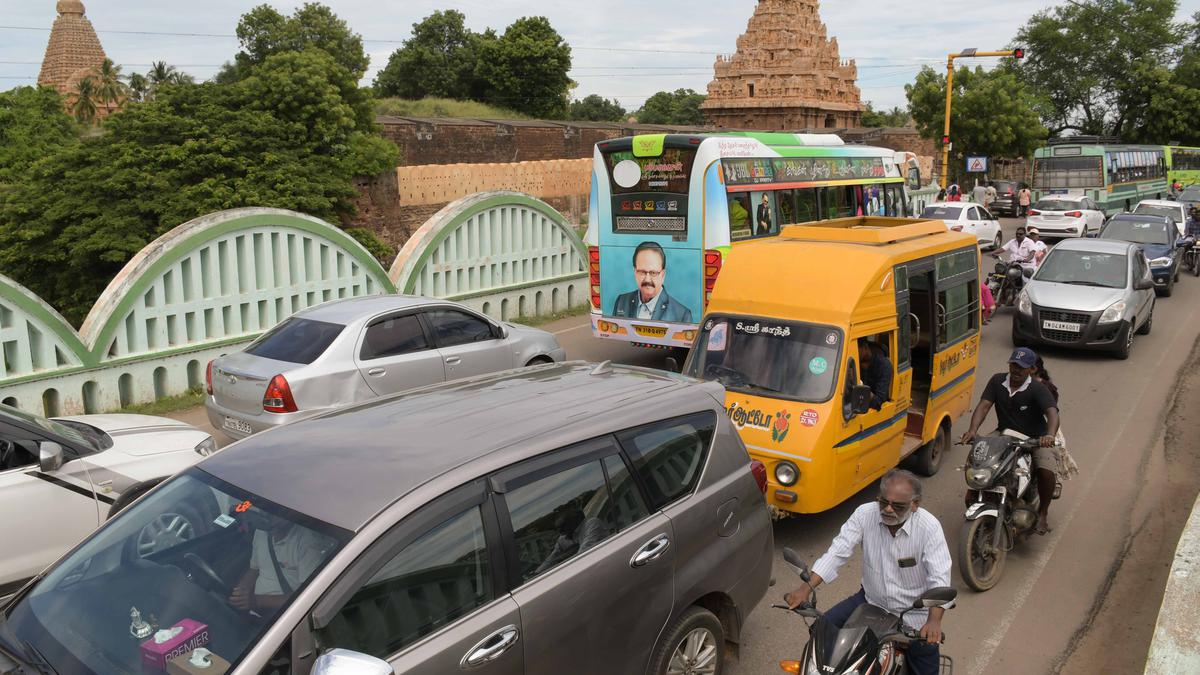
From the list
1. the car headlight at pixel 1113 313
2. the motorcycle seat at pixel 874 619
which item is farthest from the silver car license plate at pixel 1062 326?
the motorcycle seat at pixel 874 619

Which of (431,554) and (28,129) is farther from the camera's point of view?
(28,129)

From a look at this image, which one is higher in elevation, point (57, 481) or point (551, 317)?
point (57, 481)

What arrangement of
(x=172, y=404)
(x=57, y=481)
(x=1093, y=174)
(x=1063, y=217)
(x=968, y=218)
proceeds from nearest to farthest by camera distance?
(x=57, y=481) < (x=172, y=404) < (x=968, y=218) < (x=1063, y=217) < (x=1093, y=174)

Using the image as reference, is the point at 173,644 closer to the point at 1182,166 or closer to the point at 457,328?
the point at 457,328

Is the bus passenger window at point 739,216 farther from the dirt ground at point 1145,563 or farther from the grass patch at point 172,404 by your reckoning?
the grass patch at point 172,404

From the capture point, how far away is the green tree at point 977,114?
1785 inches

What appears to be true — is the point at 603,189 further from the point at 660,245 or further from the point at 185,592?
the point at 185,592

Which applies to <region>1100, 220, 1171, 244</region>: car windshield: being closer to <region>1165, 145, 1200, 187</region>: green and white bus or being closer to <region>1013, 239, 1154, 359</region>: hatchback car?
<region>1013, 239, 1154, 359</region>: hatchback car

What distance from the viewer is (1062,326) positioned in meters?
13.8

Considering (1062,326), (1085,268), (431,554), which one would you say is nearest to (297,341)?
(431,554)

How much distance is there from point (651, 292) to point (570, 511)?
344 inches

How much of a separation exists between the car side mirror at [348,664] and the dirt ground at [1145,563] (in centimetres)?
452

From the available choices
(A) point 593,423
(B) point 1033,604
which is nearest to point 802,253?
(B) point 1033,604

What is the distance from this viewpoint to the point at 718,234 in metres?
11.9
